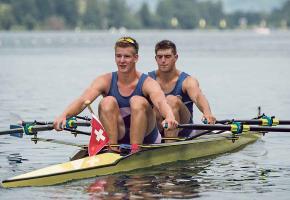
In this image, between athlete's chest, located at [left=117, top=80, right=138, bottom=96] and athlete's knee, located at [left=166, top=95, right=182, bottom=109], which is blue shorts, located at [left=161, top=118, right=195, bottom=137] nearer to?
athlete's knee, located at [left=166, top=95, right=182, bottom=109]

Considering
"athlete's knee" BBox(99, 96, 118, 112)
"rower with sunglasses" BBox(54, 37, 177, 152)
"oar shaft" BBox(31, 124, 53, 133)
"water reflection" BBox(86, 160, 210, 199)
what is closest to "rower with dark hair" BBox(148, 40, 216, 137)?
"water reflection" BBox(86, 160, 210, 199)

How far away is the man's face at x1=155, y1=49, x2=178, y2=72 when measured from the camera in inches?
712

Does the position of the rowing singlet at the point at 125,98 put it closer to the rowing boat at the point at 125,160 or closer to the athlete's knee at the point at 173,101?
the rowing boat at the point at 125,160

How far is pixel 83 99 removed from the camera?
16.1m

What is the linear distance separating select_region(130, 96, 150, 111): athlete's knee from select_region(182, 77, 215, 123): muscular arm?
1.94 metres

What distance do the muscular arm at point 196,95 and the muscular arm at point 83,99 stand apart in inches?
81.5

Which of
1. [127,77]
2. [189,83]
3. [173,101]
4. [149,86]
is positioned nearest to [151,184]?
[149,86]

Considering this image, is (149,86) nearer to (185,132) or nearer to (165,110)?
(165,110)

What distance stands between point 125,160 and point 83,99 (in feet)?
3.79

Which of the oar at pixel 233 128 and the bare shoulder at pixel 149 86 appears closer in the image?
the bare shoulder at pixel 149 86

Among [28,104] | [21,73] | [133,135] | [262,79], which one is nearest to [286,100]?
[28,104]

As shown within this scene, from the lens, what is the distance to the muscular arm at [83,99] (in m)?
15.7

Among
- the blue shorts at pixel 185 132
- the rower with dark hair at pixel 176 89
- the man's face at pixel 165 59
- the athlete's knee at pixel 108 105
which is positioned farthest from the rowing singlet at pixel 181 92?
the athlete's knee at pixel 108 105

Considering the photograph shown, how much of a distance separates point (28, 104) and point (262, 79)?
18.0 meters
